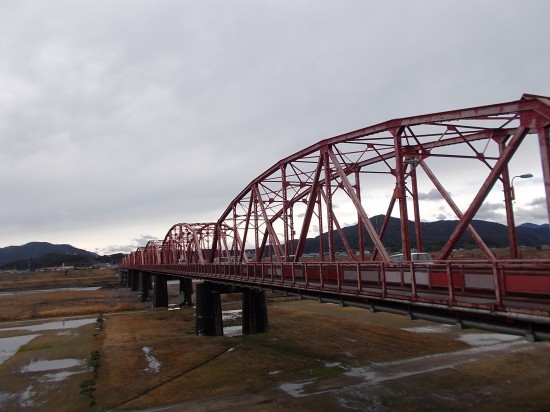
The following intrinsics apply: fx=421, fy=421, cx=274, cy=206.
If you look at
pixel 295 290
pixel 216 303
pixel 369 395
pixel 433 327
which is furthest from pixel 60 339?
pixel 433 327

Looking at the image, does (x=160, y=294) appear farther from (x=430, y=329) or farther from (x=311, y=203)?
(x=311, y=203)

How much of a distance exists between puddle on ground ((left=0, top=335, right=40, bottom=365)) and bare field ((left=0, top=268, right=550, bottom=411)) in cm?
85

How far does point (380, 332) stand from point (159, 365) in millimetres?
20657

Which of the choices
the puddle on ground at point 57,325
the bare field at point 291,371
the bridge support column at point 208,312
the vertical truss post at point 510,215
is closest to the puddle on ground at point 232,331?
the bridge support column at point 208,312

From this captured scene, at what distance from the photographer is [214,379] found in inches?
1030

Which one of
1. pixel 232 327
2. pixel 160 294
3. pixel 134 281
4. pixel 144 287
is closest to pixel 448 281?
pixel 232 327

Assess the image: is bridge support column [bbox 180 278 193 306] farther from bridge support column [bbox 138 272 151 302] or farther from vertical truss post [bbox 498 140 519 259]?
vertical truss post [bbox 498 140 519 259]

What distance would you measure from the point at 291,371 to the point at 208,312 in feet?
57.9

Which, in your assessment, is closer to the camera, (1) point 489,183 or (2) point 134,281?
(1) point 489,183

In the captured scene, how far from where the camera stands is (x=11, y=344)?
41469 mm

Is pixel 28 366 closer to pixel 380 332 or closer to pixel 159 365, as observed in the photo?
pixel 159 365

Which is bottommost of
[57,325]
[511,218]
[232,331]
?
[232,331]

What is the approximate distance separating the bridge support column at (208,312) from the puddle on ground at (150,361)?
740 cm

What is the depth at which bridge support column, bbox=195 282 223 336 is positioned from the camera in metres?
42.4
